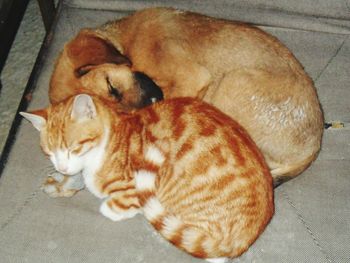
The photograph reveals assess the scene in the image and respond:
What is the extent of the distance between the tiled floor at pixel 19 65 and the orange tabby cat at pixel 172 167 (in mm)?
1148

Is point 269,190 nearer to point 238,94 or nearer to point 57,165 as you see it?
point 238,94

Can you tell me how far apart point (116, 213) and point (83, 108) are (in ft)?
1.42

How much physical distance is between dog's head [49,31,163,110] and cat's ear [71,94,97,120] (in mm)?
245

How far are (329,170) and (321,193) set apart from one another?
13 centimetres

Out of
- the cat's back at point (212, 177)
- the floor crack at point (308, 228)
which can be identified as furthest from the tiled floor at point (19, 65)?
the floor crack at point (308, 228)

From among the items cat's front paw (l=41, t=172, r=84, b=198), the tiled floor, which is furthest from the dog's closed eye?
the tiled floor

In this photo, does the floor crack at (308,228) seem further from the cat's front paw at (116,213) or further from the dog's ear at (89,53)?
the dog's ear at (89,53)

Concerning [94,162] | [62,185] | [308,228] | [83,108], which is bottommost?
[308,228]

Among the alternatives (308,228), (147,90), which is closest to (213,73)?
(147,90)

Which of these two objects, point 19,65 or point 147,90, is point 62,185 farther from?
point 19,65

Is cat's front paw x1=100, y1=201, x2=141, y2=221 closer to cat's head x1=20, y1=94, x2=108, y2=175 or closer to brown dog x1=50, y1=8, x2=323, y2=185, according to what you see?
cat's head x1=20, y1=94, x2=108, y2=175

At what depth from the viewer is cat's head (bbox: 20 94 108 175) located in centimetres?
169

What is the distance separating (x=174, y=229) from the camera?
1.54 metres

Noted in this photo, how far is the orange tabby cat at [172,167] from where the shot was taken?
157 centimetres
